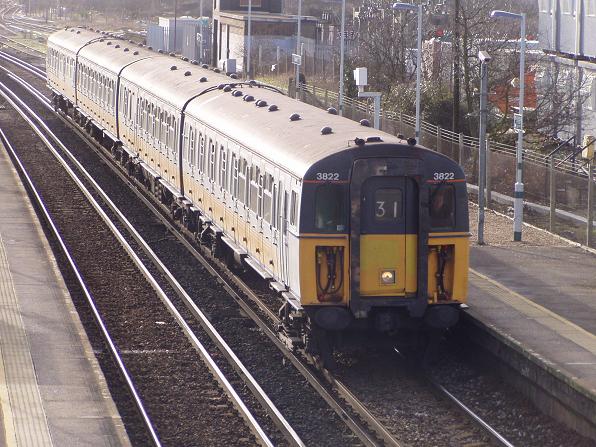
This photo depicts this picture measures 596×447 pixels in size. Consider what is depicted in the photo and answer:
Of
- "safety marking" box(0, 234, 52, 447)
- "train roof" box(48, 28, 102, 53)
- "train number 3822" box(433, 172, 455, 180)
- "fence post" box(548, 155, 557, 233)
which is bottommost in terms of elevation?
"safety marking" box(0, 234, 52, 447)

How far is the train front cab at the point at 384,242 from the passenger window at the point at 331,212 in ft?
0.04

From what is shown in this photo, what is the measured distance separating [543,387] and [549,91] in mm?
21053

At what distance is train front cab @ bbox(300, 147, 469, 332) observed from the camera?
43.1 ft

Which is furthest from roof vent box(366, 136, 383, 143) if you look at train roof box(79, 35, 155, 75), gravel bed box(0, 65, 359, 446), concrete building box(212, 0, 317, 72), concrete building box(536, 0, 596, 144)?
concrete building box(212, 0, 317, 72)

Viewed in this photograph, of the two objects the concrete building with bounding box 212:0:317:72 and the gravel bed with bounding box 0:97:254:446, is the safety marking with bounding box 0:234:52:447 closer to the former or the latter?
the gravel bed with bounding box 0:97:254:446

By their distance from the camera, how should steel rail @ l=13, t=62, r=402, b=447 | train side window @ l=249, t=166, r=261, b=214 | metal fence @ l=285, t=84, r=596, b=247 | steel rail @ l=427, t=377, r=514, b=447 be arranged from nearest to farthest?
steel rail @ l=427, t=377, r=514, b=447 < steel rail @ l=13, t=62, r=402, b=447 < train side window @ l=249, t=166, r=261, b=214 < metal fence @ l=285, t=84, r=596, b=247

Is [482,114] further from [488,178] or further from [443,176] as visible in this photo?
[443,176]

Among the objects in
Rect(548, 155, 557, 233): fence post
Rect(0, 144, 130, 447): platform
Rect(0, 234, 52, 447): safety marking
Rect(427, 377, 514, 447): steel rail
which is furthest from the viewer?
Rect(548, 155, 557, 233): fence post

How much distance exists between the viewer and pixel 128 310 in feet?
55.7

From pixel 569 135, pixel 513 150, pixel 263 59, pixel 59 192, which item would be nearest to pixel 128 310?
pixel 59 192

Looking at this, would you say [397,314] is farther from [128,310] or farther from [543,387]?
[128,310]

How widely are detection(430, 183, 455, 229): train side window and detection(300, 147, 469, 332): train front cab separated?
0.04ft

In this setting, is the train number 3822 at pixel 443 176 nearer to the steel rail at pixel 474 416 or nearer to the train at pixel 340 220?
the train at pixel 340 220

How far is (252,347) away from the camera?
1497 centimetres
